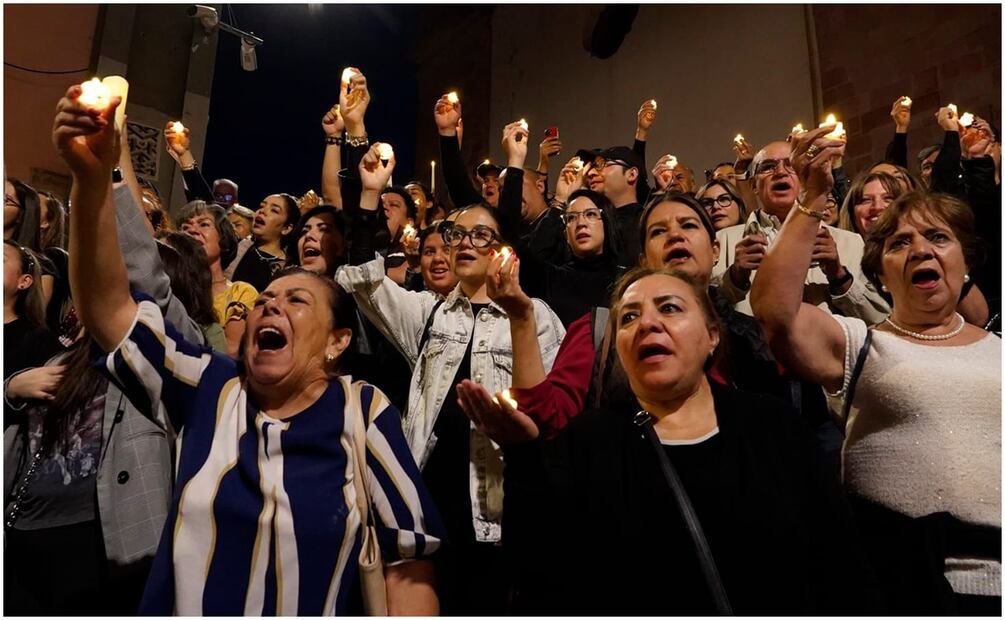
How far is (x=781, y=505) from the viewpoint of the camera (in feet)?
5.11

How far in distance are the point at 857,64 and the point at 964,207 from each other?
525 cm

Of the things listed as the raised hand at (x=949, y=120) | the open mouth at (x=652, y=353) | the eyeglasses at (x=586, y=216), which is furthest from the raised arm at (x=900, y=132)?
the open mouth at (x=652, y=353)

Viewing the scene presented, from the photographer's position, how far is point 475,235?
281cm

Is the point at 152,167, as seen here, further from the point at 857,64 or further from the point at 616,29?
the point at 857,64

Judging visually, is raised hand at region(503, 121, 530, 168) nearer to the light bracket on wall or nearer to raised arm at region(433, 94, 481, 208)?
raised arm at region(433, 94, 481, 208)

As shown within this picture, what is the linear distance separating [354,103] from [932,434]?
2772mm

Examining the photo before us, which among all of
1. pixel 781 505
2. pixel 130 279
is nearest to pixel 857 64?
pixel 781 505

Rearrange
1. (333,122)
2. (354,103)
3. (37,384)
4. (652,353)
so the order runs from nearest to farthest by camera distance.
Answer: (652,353) → (37,384) → (354,103) → (333,122)

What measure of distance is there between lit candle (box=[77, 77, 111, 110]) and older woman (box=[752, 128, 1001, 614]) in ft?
5.19

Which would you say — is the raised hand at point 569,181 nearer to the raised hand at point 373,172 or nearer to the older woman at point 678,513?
the raised hand at point 373,172

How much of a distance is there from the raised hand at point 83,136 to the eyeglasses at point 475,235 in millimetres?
1403

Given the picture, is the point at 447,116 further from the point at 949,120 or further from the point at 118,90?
the point at 949,120

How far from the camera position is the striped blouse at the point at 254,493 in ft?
5.27

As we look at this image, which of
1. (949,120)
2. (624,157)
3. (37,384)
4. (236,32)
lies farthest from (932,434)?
(236,32)
